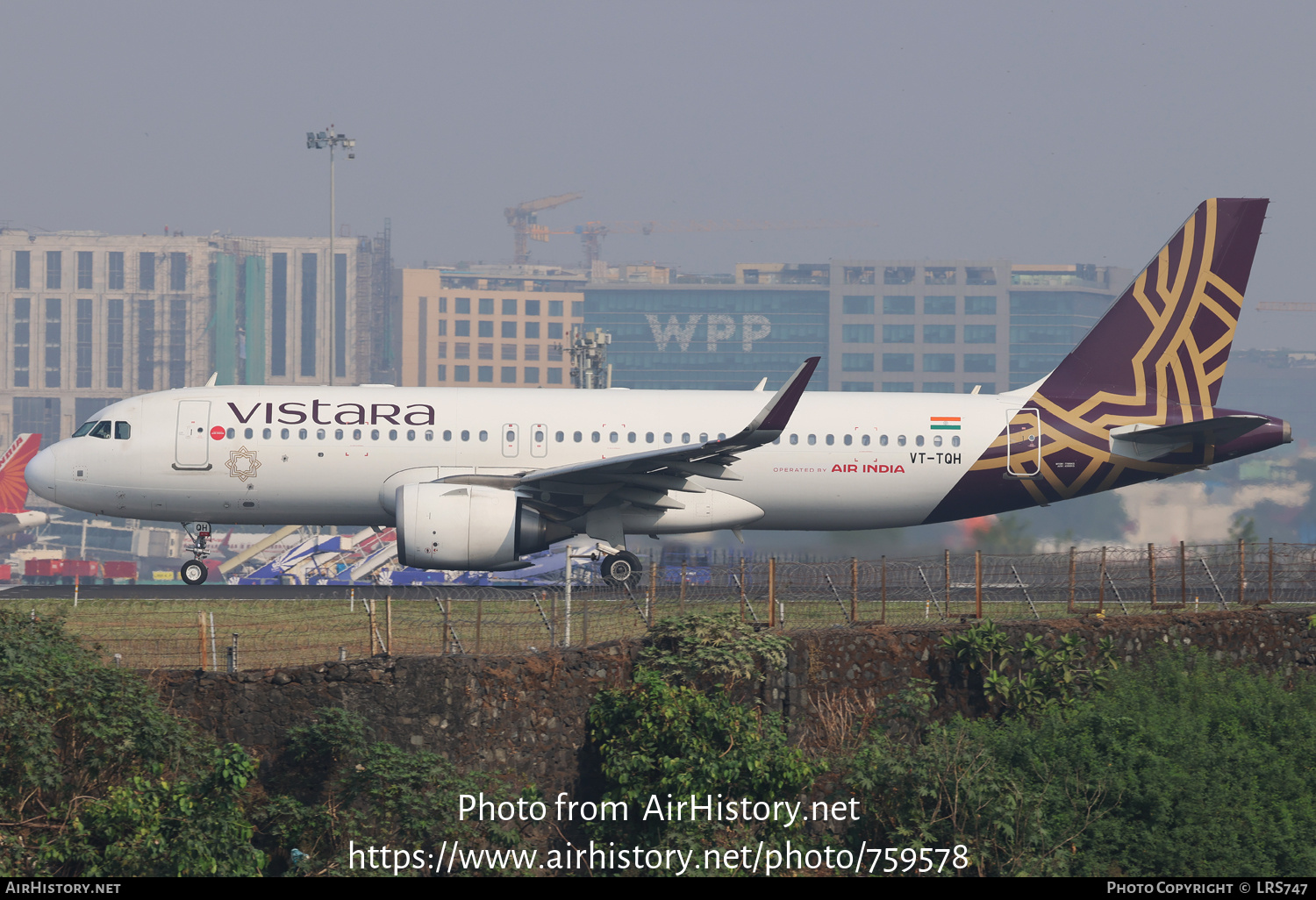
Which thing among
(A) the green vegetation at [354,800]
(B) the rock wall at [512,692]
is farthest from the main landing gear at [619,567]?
(A) the green vegetation at [354,800]

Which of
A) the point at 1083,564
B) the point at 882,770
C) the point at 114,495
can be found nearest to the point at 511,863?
the point at 882,770

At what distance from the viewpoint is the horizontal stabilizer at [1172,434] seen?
28219mm

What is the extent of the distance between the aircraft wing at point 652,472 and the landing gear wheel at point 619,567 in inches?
60.9

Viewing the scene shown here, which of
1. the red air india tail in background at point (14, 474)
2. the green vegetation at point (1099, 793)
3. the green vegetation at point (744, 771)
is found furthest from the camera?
the red air india tail in background at point (14, 474)

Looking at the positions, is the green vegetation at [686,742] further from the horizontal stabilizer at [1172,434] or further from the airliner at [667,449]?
the horizontal stabilizer at [1172,434]

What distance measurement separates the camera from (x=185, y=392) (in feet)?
96.2

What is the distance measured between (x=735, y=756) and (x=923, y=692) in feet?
13.5

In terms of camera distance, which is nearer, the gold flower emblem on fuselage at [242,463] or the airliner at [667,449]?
the airliner at [667,449]

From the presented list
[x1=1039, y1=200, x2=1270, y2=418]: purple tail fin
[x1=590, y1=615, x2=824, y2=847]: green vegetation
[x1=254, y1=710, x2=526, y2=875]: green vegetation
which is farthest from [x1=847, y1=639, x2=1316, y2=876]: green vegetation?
[x1=1039, y1=200, x2=1270, y2=418]: purple tail fin

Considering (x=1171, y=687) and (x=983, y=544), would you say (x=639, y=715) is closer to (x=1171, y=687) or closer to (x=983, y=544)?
(x=1171, y=687)

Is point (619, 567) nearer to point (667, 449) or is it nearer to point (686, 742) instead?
point (667, 449)

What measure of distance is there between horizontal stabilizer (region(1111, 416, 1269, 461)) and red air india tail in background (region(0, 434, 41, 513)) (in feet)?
134

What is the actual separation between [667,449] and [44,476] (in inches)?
539

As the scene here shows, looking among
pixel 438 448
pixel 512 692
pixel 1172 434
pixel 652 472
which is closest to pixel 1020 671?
pixel 512 692
